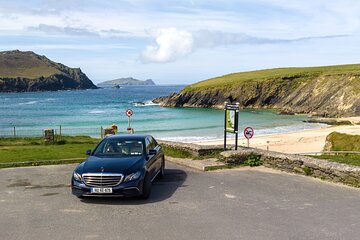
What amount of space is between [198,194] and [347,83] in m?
78.7

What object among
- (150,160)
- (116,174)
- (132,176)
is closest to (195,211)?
(132,176)

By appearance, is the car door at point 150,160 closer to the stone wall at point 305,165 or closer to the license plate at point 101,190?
the license plate at point 101,190

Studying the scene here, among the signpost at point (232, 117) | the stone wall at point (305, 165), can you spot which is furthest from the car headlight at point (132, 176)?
the signpost at point (232, 117)

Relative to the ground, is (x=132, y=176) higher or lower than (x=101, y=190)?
higher

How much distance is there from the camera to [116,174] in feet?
32.0

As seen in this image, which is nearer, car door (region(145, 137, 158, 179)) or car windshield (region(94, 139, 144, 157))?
car door (region(145, 137, 158, 179))

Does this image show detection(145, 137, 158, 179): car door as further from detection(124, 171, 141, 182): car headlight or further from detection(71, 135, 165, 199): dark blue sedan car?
detection(124, 171, 141, 182): car headlight

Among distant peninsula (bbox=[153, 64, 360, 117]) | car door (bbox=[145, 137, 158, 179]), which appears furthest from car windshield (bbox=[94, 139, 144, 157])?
distant peninsula (bbox=[153, 64, 360, 117])

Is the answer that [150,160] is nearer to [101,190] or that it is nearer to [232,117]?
[101,190]

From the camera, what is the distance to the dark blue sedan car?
974 centimetres

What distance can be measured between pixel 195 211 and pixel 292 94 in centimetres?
8810

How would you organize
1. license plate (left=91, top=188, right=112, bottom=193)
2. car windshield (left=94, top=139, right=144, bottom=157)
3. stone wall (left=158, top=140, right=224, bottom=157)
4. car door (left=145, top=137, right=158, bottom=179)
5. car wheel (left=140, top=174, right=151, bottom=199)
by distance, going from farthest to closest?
stone wall (left=158, top=140, right=224, bottom=157)
car windshield (left=94, top=139, right=144, bottom=157)
car door (left=145, top=137, right=158, bottom=179)
car wheel (left=140, top=174, right=151, bottom=199)
license plate (left=91, top=188, right=112, bottom=193)

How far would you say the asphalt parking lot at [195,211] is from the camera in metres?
7.77

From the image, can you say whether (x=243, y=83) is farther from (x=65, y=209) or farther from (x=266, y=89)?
(x=65, y=209)
